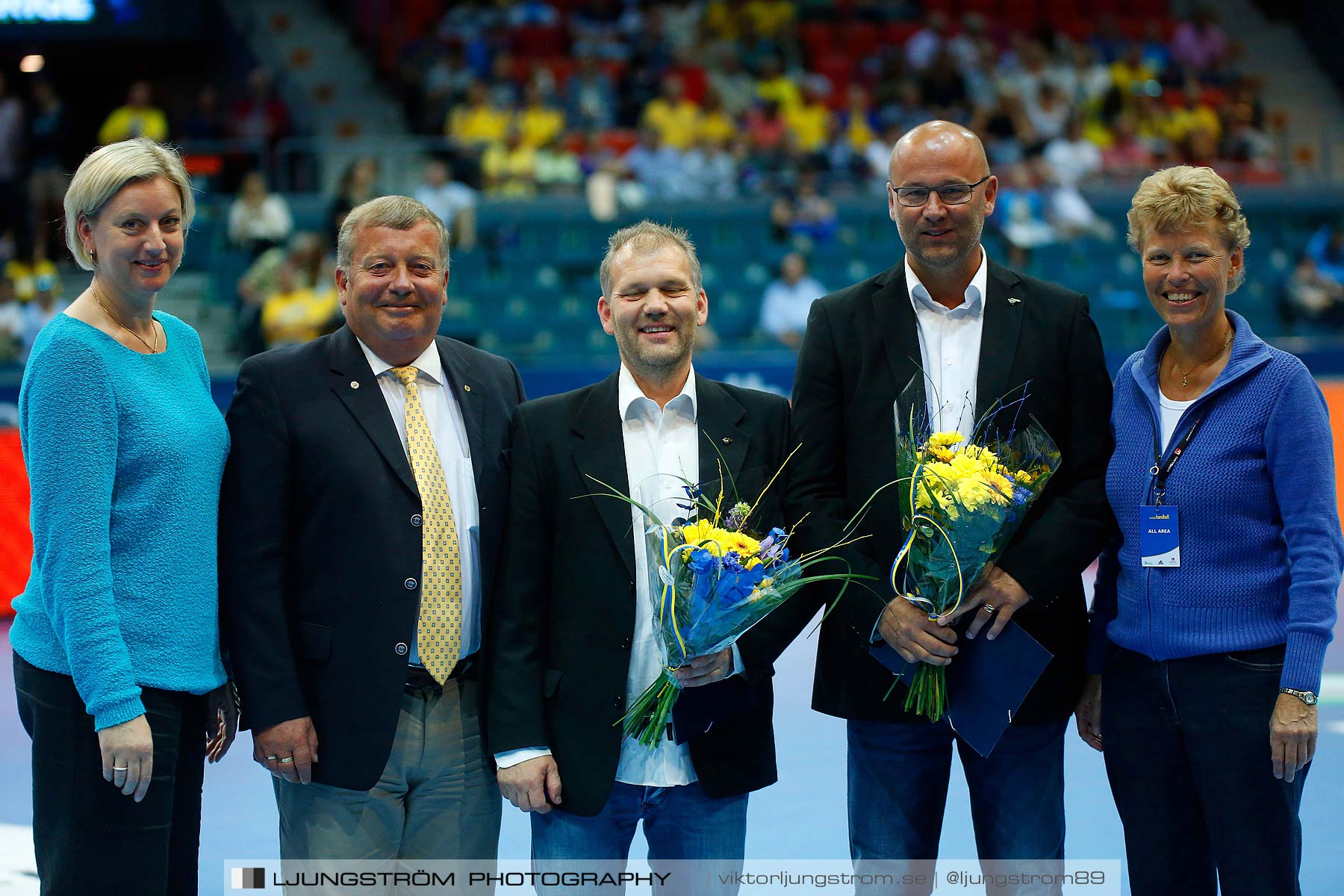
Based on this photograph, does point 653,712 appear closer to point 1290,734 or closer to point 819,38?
point 1290,734

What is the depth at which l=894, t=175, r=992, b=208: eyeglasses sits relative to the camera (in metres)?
2.92

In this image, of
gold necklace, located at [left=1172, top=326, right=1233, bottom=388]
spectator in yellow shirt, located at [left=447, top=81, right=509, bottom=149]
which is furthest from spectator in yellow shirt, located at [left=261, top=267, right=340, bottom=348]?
gold necklace, located at [left=1172, top=326, right=1233, bottom=388]

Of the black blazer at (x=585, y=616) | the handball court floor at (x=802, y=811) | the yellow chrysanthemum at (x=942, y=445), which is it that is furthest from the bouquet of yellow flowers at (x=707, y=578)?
the handball court floor at (x=802, y=811)

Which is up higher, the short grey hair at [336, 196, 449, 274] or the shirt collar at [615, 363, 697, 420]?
the short grey hair at [336, 196, 449, 274]

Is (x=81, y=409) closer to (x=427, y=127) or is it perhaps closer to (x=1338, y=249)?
(x=427, y=127)

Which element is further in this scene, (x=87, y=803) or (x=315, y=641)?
(x=315, y=641)

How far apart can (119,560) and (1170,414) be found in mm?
2216

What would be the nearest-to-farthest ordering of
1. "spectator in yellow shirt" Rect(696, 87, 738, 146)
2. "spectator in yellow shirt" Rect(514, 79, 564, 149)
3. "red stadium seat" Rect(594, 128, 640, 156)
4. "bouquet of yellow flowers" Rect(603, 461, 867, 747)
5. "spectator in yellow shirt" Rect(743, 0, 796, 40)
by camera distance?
"bouquet of yellow flowers" Rect(603, 461, 867, 747), "spectator in yellow shirt" Rect(514, 79, 564, 149), "red stadium seat" Rect(594, 128, 640, 156), "spectator in yellow shirt" Rect(696, 87, 738, 146), "spectator in yellow shirt" Rect(743, 0, 796, 40)

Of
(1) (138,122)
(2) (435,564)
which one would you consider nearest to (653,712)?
(2) (435,564)

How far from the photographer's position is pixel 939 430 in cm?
295

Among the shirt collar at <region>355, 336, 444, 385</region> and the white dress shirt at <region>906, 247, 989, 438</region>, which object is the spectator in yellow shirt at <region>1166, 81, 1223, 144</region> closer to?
the white dress shirt at <region>906, 247, 989, 438</region>

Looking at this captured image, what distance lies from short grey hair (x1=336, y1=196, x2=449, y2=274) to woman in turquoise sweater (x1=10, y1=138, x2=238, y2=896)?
1.11 feet

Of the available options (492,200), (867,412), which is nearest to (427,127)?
(492,200)

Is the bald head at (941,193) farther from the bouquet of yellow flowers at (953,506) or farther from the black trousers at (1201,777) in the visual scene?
the black trousers at (1201,777)
